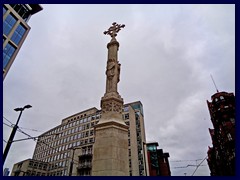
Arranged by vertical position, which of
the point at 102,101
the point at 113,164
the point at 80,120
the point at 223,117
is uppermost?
the point at 80,120

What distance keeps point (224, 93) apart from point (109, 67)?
4497 cm

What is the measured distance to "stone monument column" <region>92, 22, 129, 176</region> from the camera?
4617 millimetres

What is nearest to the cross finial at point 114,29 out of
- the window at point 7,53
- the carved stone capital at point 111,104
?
the carved stone capital at point 111,104

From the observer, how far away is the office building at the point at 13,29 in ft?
90.3

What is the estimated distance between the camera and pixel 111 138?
5.02m

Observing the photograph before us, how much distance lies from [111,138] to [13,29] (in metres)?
32.0

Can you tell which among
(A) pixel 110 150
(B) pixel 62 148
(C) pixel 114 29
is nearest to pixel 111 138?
(A) pixel 110 150

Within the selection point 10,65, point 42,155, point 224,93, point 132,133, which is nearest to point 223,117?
point 224,93

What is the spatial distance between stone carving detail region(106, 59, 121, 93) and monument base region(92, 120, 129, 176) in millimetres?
1445

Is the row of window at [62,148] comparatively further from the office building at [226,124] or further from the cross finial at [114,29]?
the cross finial at [114,29]

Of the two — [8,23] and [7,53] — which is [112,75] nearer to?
[7,53]

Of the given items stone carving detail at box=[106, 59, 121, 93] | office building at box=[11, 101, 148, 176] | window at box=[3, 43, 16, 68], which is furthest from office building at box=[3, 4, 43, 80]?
stone carving detail at box=[106, 59, 121, 93]

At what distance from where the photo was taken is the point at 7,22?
27.8 metres

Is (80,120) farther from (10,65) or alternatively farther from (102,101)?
(102,101)
